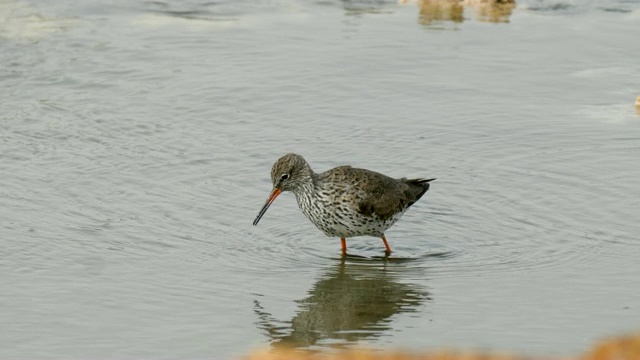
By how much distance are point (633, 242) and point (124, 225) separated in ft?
13.3

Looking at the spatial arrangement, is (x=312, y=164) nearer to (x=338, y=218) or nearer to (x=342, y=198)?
(x=342, y=198)

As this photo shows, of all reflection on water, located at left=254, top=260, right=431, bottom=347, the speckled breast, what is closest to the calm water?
reflection on water, located at left=254, top=260, right=431, bottom=347

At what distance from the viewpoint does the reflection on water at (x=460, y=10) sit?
56.2 ft

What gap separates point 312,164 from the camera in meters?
12.0

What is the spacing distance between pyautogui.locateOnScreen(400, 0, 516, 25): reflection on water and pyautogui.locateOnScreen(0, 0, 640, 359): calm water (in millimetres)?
81

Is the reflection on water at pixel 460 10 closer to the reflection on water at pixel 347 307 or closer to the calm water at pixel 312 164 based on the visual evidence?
the calm water at pixel 312 164

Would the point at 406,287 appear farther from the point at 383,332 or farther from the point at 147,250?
the point at 147,250

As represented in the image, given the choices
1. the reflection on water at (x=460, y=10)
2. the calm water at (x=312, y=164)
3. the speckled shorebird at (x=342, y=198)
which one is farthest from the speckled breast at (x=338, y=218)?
the reflection on water at (x=460, y=10)

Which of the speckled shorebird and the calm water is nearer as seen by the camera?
the calm water

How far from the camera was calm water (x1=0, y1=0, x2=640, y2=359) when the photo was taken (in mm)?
8383

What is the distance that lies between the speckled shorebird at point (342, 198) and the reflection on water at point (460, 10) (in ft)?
22.9

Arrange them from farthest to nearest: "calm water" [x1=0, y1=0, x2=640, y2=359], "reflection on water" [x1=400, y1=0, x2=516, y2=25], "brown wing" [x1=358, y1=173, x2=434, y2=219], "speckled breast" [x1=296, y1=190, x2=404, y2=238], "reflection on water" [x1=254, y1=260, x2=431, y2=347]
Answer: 1. "reflection on water" [x1=400, y1=0, x2=516, y2=25]
2. "brown wing" [x1=358, y1=173, x2=434, y2=219]
3. "speckled breast" [x1=296, y1=190, x2=404, y2=238]
4. "calm water" [x1=0, y1=0, x2=640, y2=359]
5. "reflection on water" [x1=254, y1=260, x2=431, y2=347]

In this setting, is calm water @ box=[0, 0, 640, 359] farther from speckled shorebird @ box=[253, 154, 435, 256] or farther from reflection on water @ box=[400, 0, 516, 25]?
speckled shorebird @ box=[253, 154, 435, 256]

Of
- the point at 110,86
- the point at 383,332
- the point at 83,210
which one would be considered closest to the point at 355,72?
the point at 110,86
